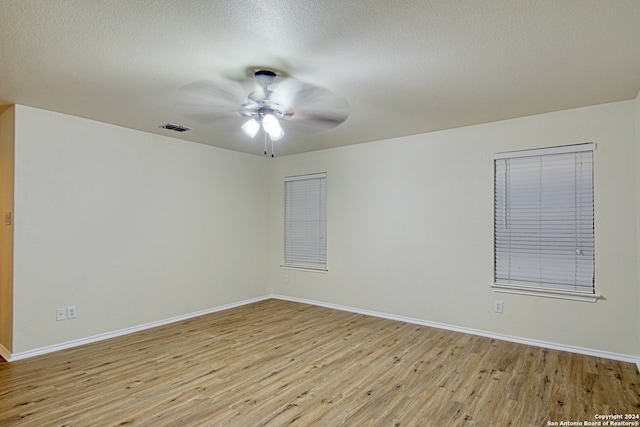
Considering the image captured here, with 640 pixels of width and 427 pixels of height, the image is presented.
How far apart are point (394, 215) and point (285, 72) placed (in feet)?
8.90

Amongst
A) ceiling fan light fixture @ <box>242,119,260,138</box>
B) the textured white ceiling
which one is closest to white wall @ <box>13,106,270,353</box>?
the textured white ceiling

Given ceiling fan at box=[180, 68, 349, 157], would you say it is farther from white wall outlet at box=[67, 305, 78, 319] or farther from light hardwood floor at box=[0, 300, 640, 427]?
white wall outlet at box=[67, 305, 78, 319]

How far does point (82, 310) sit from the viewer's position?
379 centimetres

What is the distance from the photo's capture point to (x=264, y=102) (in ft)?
9.52

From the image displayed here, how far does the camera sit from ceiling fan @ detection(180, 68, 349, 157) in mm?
2791

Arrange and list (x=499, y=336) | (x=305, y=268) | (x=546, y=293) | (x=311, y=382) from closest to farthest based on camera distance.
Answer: (x=311, y=382) → (x=546, y=293) → (x=499, y=336) → (x=305, y=268)

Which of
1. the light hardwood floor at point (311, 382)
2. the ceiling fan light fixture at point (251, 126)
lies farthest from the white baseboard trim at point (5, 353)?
the ceiling fan light fixture at point (251, 126)

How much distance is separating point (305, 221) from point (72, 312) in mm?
3251

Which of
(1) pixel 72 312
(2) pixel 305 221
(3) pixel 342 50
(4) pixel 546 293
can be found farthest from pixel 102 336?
(4) pixel 546 293

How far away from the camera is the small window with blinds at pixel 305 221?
18.2 ft

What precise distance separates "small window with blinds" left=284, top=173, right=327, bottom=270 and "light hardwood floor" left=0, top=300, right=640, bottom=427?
68.0 inches

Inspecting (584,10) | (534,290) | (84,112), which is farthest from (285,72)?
(534,290)

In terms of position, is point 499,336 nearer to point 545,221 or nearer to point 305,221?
point 545,221

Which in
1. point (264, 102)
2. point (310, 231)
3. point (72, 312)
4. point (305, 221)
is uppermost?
point (264, 102)
